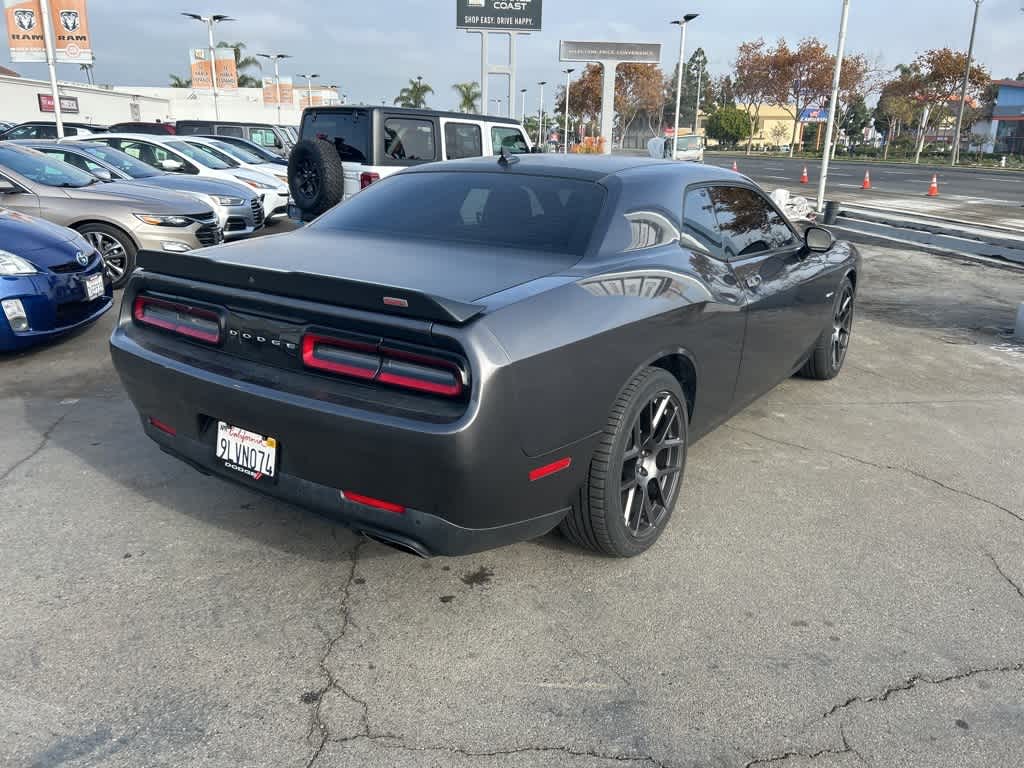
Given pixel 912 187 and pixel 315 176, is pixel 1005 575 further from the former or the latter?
pixel 912 187

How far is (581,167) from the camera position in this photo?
375 cm

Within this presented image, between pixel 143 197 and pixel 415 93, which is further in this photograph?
pixel 415 93

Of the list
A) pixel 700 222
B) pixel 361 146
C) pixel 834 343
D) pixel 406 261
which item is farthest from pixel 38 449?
pixel 361 146

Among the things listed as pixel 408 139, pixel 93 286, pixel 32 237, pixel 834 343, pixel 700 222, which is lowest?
pixel 834 343

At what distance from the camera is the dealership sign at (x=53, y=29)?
21609 millimetres

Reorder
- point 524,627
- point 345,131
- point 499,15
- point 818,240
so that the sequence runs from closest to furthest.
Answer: point 524,627, point 818,240, point 345,131, point 499,15

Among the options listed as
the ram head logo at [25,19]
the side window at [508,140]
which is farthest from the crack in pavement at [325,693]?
the ram head logo at [25,19]

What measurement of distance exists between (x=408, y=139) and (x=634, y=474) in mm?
7775

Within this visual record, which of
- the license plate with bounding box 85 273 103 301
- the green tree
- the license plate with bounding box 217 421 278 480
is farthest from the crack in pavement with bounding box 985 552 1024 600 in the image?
the green tree

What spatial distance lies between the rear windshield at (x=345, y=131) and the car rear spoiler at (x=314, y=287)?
6906mm

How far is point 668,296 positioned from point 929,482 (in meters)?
1.92

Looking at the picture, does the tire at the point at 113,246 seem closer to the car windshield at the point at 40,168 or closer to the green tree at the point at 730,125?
the car windshield at the point at 40,168

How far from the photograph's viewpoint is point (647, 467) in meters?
3.23

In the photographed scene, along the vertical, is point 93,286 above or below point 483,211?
below
